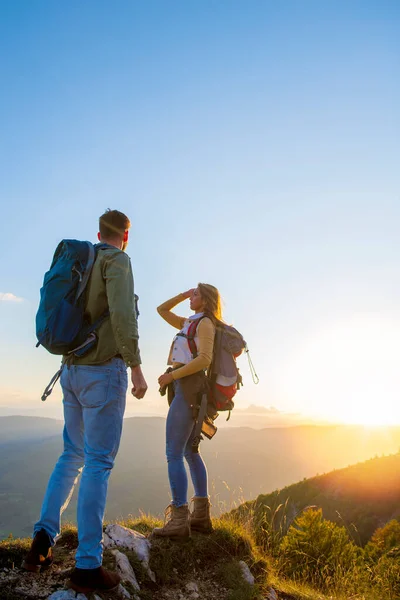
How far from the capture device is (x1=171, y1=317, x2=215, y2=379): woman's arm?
4.30 meters

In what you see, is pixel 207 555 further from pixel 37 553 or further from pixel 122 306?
pixel 122 306

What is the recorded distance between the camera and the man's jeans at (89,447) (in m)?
2.81

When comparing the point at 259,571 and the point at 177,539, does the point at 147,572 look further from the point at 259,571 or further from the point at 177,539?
the point at 259,571

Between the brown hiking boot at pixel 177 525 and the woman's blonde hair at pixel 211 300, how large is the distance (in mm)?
2165

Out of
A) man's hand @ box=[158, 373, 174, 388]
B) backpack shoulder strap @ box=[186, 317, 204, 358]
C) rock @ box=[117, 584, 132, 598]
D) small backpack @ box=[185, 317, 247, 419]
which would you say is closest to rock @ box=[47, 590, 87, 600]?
rock @ box=[117, 584, 132, 598]

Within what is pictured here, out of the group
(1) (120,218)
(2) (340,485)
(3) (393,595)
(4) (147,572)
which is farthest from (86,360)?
(2) (340,485)

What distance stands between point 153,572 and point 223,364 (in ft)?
7.12

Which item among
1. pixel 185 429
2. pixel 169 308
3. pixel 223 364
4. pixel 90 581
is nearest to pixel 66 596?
pixel 90 581

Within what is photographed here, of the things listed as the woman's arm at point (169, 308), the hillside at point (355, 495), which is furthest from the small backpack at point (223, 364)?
the hillside at point (355, 495)

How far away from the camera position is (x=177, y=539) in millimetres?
4363

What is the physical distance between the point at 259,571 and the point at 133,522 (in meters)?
1.76

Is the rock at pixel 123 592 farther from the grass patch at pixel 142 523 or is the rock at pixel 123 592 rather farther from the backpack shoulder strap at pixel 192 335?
the backpack shoulder strap at pixel 192 335

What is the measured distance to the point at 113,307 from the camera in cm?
311

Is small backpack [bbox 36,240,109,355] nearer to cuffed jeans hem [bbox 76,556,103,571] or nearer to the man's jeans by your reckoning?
the man's jeans
